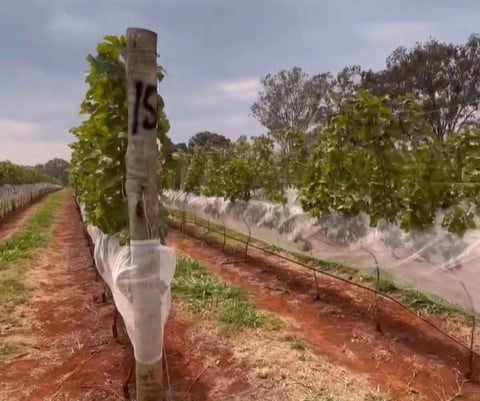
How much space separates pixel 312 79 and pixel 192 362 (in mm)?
41273

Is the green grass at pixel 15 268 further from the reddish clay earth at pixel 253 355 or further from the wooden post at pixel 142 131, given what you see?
the wooden post at pixel 142 131

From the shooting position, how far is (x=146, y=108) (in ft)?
8.36

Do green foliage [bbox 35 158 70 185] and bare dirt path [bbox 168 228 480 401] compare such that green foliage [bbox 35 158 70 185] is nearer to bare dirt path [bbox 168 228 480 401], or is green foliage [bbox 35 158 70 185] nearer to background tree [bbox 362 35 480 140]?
background tree [bbox 362 35 480 140]

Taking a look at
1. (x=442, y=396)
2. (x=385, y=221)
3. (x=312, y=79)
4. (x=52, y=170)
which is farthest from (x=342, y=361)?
(x=52, y=170)

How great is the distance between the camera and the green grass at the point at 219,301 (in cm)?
579

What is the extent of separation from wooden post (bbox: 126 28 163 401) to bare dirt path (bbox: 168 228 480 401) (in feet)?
8.82

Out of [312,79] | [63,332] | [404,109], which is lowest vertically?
[63,332]

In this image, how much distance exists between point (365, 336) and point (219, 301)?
2.12 metres

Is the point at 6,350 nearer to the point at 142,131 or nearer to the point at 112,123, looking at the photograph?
the point at 112,123

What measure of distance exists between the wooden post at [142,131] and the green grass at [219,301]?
3.26 metres

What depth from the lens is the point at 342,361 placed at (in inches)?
188

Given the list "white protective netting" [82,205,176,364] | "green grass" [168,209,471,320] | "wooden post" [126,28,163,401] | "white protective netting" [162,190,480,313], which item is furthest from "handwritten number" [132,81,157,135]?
"green grass" [168,209,471,320]

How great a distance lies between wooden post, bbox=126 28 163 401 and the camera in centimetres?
252

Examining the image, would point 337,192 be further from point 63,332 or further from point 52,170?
point 52,170
